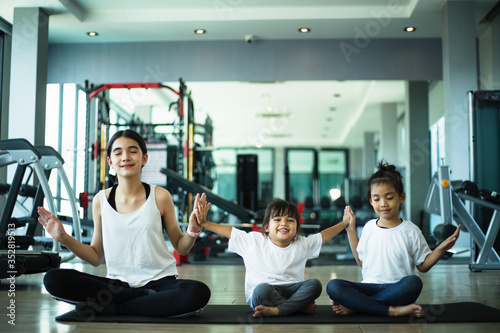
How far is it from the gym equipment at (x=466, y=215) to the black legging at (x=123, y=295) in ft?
9.40

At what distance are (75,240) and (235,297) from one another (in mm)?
1142

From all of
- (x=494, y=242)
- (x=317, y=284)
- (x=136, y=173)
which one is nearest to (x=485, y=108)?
(x=494, y=242)

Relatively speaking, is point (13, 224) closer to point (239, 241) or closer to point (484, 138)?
point (239, 241)

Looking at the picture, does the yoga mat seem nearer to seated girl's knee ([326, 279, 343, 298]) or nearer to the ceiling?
seated girl's knee ([326, 279, 343, 298])

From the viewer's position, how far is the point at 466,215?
15.8 feet

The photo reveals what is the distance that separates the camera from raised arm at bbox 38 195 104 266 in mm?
2047

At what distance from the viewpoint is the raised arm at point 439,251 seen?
221 cm

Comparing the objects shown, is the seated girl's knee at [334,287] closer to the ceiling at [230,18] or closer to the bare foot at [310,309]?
the bare foot at [310,309]

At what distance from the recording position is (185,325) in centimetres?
208

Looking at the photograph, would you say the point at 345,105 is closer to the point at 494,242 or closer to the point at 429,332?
the point at 494,242

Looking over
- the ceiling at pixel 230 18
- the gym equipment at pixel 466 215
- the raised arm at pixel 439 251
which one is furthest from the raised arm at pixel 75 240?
the ceiling at pixel 230 18

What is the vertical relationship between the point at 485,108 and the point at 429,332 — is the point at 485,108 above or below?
above

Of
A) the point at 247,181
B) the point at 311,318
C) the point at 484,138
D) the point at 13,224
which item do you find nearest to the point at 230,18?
the point at 247,181

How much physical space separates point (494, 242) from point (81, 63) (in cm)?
568
